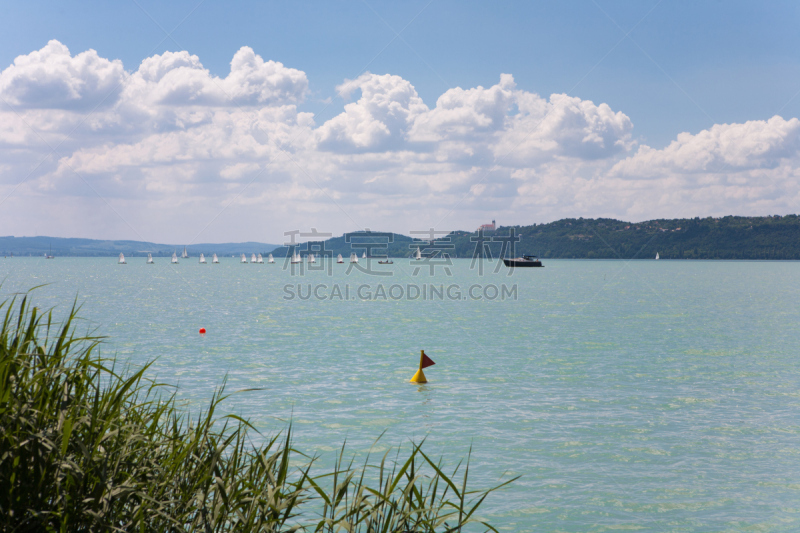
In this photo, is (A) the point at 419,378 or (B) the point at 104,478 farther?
(A) the point at 419,378

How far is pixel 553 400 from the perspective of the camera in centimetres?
1861

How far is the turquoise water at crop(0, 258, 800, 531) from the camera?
10.8 m

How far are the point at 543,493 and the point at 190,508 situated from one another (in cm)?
735

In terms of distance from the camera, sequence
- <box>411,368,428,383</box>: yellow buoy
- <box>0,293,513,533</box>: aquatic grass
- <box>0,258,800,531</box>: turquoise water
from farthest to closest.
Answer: <box>411,368,428,383</box>: yellow buoy, <box>0,258,800,531</box>: turquoise water, <box>0,293,513,533</box>: aquatic grass

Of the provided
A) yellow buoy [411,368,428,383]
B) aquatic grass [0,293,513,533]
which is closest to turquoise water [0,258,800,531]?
yellow buoy [411,368,428,383]

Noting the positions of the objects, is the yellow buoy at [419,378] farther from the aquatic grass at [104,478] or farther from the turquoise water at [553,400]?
the aquatic grass at [104,478]

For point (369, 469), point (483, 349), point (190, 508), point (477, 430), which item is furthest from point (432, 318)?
point (190, 508)

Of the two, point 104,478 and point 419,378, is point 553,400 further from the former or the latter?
point 104,478

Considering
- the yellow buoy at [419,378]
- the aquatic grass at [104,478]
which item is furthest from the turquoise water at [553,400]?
the aquatic grass at [104,478]

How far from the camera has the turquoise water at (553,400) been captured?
10828 mm

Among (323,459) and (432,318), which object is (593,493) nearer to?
(323,459)

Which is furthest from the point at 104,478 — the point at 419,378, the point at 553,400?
the point at 419,378

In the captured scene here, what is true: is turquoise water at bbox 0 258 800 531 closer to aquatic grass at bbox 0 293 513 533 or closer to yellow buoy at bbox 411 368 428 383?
yellow buoy at bbox 411 368 428 383

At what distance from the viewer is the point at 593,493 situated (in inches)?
432
